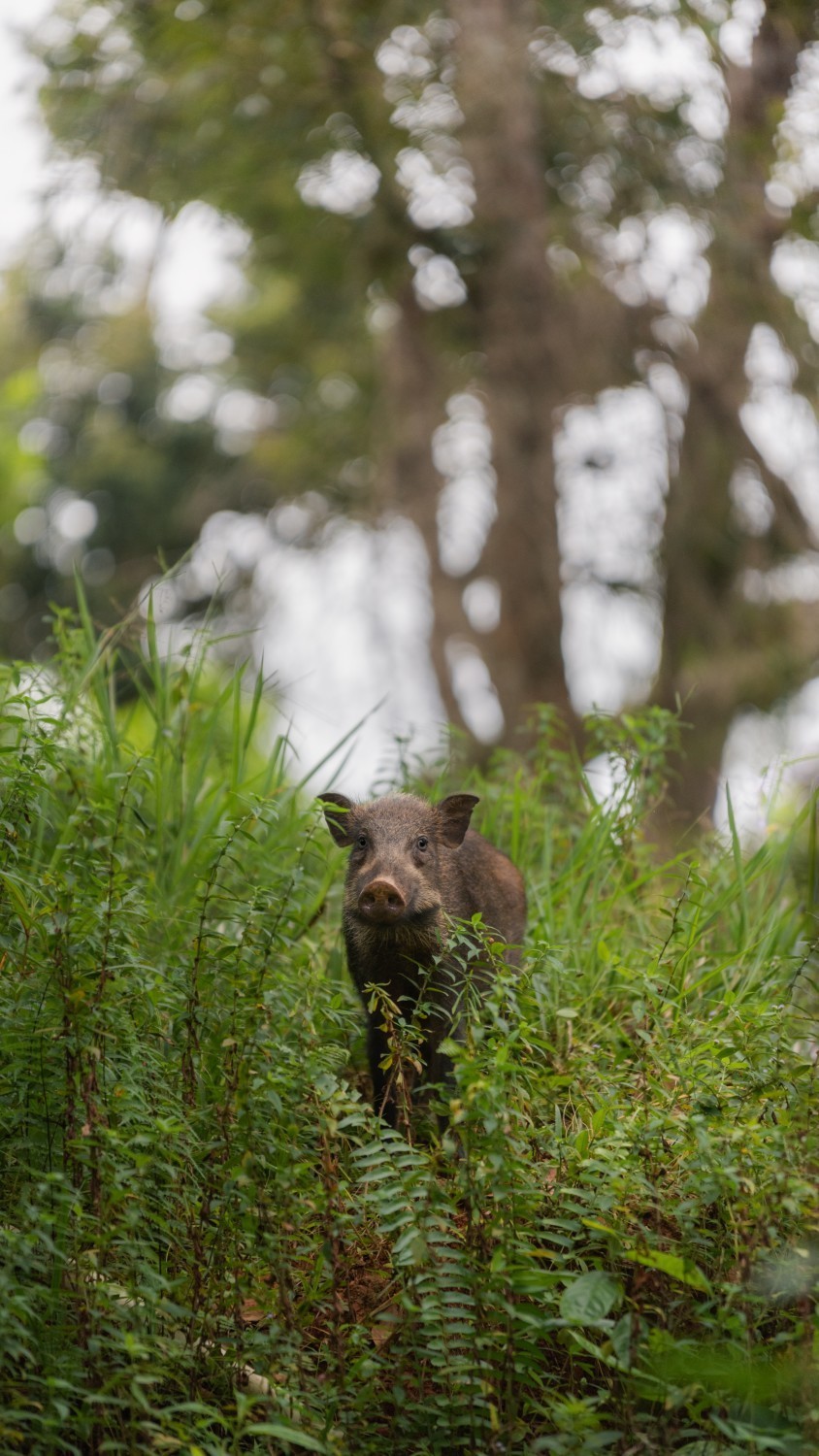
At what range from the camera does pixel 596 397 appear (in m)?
12.9

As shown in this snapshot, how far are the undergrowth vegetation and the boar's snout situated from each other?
25 cm

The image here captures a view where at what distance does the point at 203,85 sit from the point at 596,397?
5460mm

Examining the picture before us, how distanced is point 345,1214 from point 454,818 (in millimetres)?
1568

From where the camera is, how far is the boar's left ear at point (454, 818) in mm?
4609

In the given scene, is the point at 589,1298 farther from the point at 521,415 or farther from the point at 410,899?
the point at 521,415

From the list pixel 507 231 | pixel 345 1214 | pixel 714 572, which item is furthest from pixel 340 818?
pixel 714 572

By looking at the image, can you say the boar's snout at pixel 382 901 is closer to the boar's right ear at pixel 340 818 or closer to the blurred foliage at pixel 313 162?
the boar's right ear at pixel 340 818

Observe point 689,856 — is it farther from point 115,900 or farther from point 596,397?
point 596,397

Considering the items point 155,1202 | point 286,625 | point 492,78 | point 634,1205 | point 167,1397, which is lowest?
point 167,1397

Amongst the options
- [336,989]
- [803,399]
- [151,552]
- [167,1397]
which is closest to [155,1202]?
[167,1397]

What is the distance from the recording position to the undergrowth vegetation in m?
2.91

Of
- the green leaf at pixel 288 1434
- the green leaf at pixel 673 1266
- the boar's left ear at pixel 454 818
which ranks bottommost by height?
the green leaf at pixel 288 1434

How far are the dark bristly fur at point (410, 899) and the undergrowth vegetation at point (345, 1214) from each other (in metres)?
0.25

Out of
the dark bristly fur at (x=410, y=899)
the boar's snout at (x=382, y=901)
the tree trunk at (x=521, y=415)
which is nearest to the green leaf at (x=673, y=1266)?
the dark bristly fur at (x=410, y=899)
